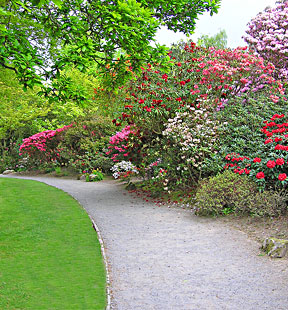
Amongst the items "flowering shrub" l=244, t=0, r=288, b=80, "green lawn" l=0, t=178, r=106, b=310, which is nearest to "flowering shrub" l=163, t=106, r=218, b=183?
"green lawn" l=0, t=178, r=106, b=310

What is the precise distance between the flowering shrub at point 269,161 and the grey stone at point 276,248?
1983 mm

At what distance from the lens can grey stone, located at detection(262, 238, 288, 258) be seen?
5.51 meters

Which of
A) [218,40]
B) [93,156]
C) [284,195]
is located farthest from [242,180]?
[218,40]

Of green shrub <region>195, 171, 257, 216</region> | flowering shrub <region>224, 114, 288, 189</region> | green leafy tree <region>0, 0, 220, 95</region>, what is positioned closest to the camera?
green leafy tree <region>0, 0, 220, 95</region>

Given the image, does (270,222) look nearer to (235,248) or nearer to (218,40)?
(235,248)

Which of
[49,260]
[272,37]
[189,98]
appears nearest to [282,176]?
[189,98]

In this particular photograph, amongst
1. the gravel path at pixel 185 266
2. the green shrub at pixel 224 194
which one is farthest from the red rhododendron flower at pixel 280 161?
the gravel path at pixel 185 266

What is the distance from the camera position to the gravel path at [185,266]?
13.8 ft

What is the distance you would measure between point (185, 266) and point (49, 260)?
6.95ft

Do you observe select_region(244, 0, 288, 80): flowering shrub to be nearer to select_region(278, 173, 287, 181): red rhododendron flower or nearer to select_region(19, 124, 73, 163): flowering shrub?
select_region(278, 173, 287, 181): red rhododendron flower

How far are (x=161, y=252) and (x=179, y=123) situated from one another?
15.4 ft

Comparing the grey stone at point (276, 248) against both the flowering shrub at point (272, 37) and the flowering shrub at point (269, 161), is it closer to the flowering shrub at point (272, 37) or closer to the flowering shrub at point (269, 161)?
the flowering shrub at point (269, 161)

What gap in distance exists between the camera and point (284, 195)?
7.49 metres

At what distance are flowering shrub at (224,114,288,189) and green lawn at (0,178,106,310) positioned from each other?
12.6ft
